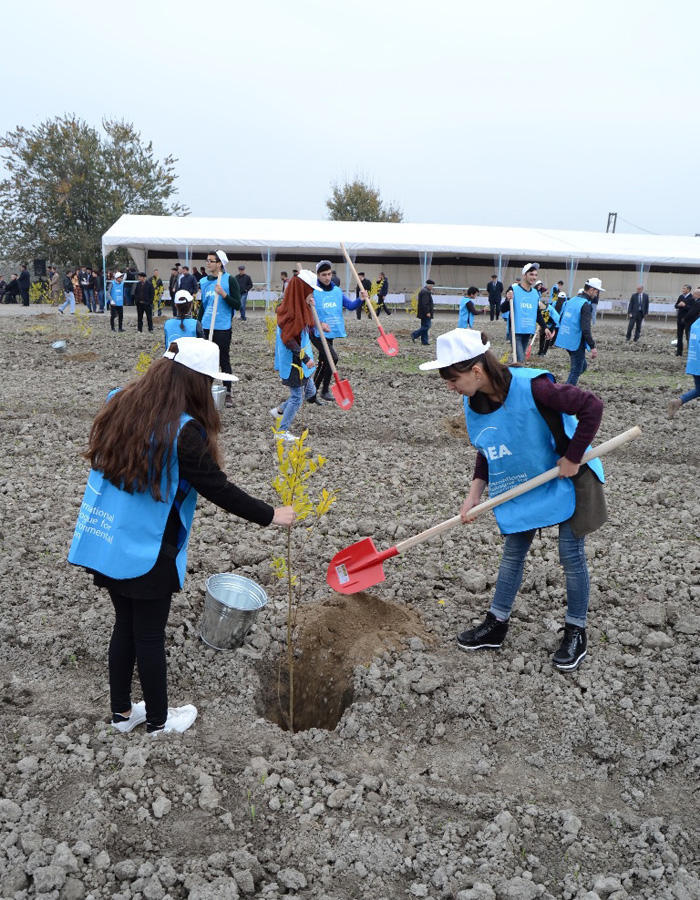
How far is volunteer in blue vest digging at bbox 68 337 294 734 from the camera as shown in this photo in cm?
241

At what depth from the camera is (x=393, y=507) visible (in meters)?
5.42

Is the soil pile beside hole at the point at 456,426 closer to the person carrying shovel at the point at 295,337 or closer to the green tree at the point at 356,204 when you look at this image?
the person carrying shovel at the point at 295,337

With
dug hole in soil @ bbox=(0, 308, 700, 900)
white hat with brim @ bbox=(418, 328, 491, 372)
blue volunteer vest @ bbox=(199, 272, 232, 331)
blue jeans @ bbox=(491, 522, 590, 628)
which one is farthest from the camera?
blue volunteer vest @ bbox=(199, 272, 232, 331)

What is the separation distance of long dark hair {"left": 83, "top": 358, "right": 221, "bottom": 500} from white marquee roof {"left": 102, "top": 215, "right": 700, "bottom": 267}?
2277cm

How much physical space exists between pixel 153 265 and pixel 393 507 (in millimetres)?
26792

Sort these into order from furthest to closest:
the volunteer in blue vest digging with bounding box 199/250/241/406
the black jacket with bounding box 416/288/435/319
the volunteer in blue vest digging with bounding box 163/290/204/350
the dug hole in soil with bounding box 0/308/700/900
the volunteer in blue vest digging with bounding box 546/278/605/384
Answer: the black jacket with bounding box 416/288/435/319
the volunteer in blue vest digging with bounding box 546/278/605/384
the volunteer in blue vest digging with bounding box 199/250/241/406
the volunteer in blue vest digging with bounding box 163/290/204/350
the dug hole in soil with bounding box 0/308/700/900

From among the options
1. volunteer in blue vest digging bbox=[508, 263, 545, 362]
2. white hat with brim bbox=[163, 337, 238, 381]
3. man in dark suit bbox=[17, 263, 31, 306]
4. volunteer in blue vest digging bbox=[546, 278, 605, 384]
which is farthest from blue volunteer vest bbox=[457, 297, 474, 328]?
man in dark suit bbox=[17, 263, 31, 306]

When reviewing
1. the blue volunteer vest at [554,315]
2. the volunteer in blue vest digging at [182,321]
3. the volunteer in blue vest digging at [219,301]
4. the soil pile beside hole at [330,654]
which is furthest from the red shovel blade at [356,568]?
the blue volunteer vest at [554,315]

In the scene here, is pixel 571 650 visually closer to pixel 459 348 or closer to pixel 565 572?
pixel 565 572

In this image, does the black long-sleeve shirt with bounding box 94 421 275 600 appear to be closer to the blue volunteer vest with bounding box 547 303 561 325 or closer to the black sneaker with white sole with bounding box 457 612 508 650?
the black sneaker with white sole with bounding box 457 612 508 650

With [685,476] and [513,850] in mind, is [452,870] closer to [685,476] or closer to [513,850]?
[513,850]

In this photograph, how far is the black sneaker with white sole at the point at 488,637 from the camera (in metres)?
3.53

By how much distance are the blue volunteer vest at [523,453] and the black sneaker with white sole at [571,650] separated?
59 cm

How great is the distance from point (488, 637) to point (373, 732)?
2.76ft
